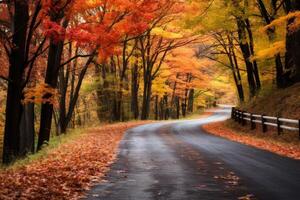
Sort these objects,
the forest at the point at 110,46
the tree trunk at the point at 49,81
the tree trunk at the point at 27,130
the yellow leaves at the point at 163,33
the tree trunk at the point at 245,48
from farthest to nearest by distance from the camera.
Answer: the yellow leaves at the point at 163,33 < the tree trunk at the point at 245,48 < the tree trunk at the point at 27,130 < the tree trunk at the point at 49,81 < the forest at the point at 110,46

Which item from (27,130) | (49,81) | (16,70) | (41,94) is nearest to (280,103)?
(49,81)

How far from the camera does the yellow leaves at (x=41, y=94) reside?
65.0 feet

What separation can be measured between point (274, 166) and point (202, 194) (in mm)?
4543

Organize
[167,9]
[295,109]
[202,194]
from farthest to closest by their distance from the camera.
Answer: [167,9] → [295,109] → [202,194]

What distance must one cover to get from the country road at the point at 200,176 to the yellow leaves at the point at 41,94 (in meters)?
5.06

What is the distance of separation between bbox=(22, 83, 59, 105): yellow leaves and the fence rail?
419 inches

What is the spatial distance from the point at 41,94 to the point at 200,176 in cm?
1077

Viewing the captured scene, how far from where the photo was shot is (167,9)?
123 feet

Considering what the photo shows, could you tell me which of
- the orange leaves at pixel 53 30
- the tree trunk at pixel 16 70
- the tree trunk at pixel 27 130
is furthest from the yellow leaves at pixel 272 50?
the tree trunk at pixel 16 70

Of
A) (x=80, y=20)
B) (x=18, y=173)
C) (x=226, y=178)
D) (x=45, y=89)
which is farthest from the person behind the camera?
(x=80, y=20)

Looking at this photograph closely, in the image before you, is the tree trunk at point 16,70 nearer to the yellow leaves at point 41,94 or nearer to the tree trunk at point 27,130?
the yellow leaves at point 41,94

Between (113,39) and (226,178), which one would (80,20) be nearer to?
(113,39)

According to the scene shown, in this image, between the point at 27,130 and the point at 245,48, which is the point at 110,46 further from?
the point at 245,48

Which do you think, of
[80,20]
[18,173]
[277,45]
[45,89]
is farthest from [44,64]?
[18,173]
